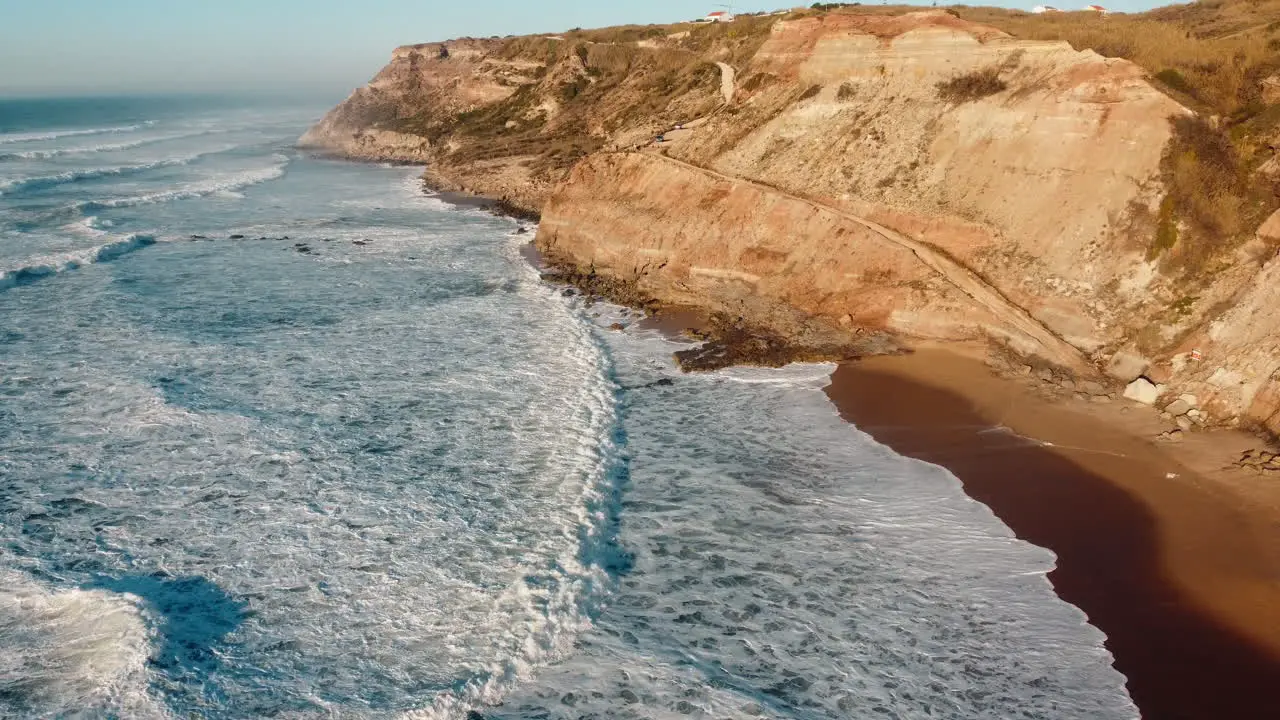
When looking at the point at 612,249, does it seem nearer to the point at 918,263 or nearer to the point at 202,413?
the point at 918,263

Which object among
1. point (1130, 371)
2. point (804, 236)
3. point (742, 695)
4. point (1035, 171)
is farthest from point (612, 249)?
point (742, 695)

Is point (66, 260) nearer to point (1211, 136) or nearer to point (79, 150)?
point (1211, 136)

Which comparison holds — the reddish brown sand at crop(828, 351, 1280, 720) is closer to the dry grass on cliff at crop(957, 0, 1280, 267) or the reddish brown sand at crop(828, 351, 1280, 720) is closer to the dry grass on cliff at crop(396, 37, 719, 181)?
the dry grass on cliff at crop(957, 0, 1280, 267)

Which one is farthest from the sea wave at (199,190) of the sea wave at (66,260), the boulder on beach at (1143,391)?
the boulder on beach at (1143,391)

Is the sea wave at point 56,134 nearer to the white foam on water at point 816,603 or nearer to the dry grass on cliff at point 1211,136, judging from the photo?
the white foam on water at point 816,603

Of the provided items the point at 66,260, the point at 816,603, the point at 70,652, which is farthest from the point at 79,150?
the point at 816,603

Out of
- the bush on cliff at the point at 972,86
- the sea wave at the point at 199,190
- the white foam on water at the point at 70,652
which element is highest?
the bush on cliff at the point at 972,86
